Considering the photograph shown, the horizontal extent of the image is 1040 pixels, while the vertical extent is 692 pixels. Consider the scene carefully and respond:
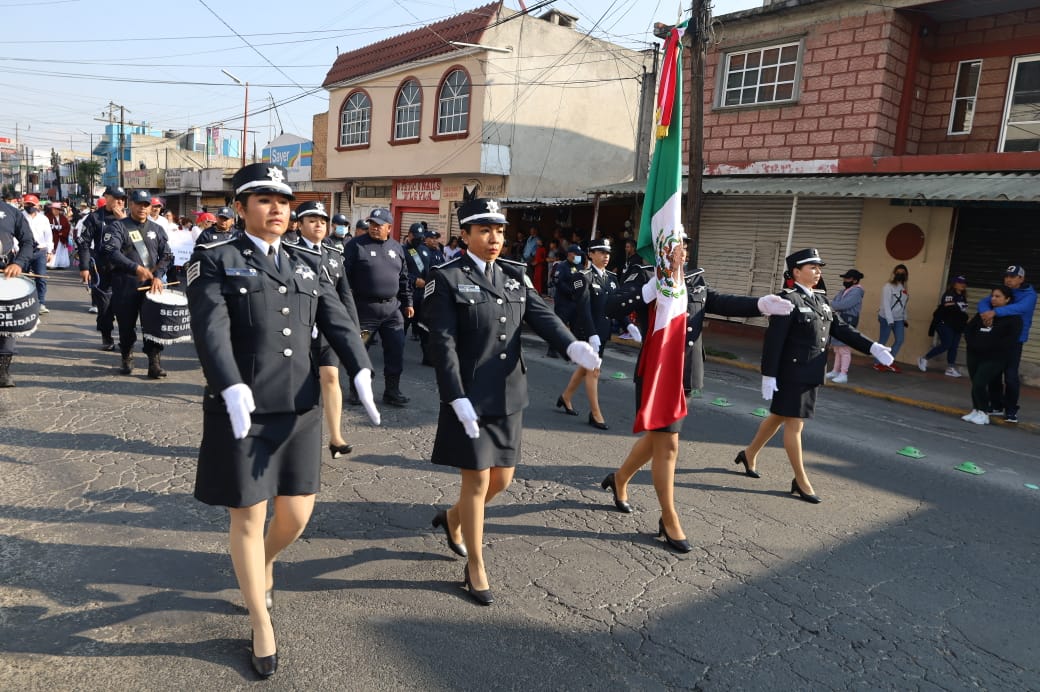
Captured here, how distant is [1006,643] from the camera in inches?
139

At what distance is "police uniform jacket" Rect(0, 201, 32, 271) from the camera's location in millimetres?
7410

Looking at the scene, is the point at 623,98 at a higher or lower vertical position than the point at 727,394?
higher

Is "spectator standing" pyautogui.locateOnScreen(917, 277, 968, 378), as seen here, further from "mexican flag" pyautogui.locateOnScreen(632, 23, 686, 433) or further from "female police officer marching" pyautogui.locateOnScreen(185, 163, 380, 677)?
"female police officer marching" pyautogui.locateOnScreen(185, 163, 380, 677)

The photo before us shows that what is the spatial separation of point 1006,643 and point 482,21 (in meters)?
20.3

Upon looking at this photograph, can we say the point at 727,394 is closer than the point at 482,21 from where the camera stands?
Yes

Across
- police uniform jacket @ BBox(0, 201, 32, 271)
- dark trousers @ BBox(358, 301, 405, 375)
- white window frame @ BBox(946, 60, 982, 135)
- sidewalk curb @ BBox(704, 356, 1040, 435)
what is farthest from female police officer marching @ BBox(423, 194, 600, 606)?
white window frame @ BBox(946, 60, 982, 135)

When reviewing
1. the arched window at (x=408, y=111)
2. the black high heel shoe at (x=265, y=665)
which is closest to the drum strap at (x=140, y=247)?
the black high heel shoe at (x=265, y=665)

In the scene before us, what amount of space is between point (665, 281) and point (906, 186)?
9109mm

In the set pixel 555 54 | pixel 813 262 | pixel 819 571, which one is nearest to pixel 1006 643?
pixel 819 571

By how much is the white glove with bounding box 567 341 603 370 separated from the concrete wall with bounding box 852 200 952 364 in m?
11.4

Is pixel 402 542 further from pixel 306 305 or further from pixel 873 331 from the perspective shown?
pixel 873 331

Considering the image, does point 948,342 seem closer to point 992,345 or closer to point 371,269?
point 992,345

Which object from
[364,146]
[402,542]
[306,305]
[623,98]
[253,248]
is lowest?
[402,542]

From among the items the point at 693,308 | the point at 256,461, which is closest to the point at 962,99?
the point at 693,308
